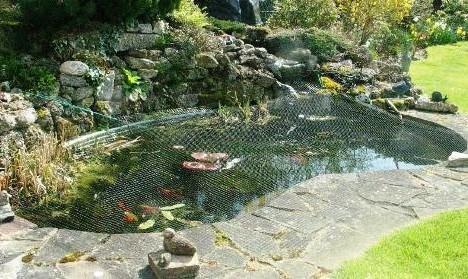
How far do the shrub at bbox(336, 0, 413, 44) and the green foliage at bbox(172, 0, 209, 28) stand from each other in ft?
14.1

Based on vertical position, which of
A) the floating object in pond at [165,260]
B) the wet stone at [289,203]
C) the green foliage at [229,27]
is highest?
the green foliage at [229,27]

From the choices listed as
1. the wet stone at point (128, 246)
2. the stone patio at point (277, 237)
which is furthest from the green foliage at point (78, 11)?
the wet stone at point (128, 246)

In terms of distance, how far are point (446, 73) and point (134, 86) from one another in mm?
8794

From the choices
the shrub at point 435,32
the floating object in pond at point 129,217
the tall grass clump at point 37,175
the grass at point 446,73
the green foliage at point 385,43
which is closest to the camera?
the floating object in pond at point 129,217

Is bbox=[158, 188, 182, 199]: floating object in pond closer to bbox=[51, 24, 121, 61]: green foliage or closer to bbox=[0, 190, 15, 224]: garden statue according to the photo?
bbox=[0, 190, 15, 224]: garden statue

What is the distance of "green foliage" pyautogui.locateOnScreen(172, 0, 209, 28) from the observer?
1092cm

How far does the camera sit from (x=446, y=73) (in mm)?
14805

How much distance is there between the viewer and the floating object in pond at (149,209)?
598 cm

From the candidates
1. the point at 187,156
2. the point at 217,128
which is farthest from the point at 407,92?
the point at 187,156

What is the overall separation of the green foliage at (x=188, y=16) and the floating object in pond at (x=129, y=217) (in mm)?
5723

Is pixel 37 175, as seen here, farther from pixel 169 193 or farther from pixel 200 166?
pixel 200 166

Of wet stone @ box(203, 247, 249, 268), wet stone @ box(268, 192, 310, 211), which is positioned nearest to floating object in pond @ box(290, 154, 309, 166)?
Answer: wet stone @ box(268, 192, 310, 211)

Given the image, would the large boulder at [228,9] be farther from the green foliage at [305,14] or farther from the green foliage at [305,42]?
the green foliage at [305,42]

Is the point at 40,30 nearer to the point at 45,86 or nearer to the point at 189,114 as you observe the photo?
the point at 45,86
